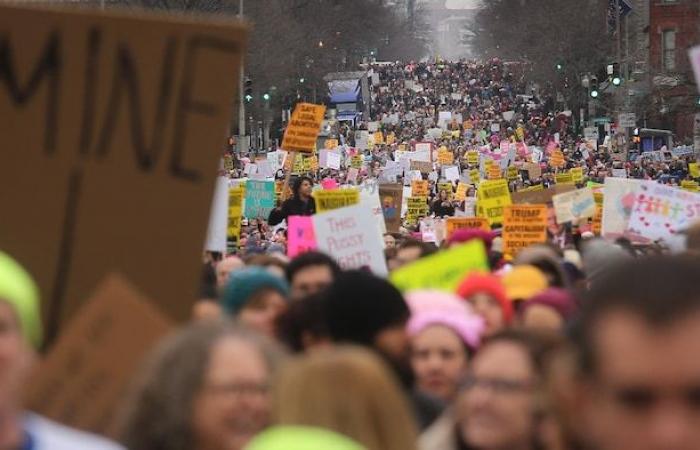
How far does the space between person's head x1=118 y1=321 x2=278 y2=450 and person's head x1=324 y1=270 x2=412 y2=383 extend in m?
1.58

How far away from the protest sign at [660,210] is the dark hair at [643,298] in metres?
11.1

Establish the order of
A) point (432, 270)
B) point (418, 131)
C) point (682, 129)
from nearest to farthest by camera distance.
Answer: point (432, 270), point (682, 129), point (418, 131)

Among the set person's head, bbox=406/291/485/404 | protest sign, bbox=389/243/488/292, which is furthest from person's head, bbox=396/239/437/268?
person's head, bbox=406/291/485/404

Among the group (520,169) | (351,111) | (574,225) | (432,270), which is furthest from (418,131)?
(432,270)

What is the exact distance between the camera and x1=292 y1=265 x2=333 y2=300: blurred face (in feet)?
24.0

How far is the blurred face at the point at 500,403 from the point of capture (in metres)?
4.37

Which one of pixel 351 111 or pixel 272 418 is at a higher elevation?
pixel 351 111

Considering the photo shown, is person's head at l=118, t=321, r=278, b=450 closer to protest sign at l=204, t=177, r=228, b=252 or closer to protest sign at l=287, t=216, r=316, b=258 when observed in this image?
protest sign at l=204, t=177, r=228, b=252

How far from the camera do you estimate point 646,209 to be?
13.8 meters

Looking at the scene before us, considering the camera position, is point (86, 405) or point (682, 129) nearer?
point (86, 405)

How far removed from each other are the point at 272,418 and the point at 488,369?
828mm

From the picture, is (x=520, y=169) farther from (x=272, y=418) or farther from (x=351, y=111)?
(x=351, y=111)

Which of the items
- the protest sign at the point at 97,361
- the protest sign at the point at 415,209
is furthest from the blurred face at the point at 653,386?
the protest sign at the point at 415,209

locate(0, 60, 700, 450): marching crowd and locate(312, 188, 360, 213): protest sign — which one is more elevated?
locate(312, 188, 360, 213): protest sign
